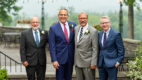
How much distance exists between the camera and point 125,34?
295 feet

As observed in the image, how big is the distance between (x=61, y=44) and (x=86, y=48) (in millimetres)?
552

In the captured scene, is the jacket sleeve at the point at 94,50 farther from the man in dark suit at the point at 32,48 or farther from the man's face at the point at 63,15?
the man in dark suit at the point at 32,48

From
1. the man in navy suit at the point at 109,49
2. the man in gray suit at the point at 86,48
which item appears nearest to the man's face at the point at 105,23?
the man in navy suit at the point at 109,49

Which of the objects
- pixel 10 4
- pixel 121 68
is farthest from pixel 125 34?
pixel 121 68

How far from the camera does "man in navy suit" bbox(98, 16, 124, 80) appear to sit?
489cm

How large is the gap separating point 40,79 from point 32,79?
185 millimetres

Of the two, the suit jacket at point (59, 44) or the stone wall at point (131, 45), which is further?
the stone wall at point (131, 45)

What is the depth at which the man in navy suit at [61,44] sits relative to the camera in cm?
504

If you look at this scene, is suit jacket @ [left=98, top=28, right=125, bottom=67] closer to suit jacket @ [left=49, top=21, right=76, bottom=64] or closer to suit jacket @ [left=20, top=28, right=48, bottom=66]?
suit jacket @ [left=49, top=21, right=76, bottom=64]

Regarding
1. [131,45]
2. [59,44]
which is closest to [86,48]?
[59,44]

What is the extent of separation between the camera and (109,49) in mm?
4953

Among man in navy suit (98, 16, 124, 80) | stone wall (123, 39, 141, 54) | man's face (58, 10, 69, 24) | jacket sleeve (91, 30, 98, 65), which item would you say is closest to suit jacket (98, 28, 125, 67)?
man in navy suit (98, 16, 124, 80)

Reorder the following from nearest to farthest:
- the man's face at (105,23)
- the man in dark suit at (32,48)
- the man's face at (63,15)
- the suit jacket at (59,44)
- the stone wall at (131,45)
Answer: the man's face at (105,23), the man's face at (63,15), the suit jacket at (59,44), the man in dark suit at (32,48), the stone wall at (131,45)

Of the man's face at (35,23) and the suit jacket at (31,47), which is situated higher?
the man's face at (35,23)
